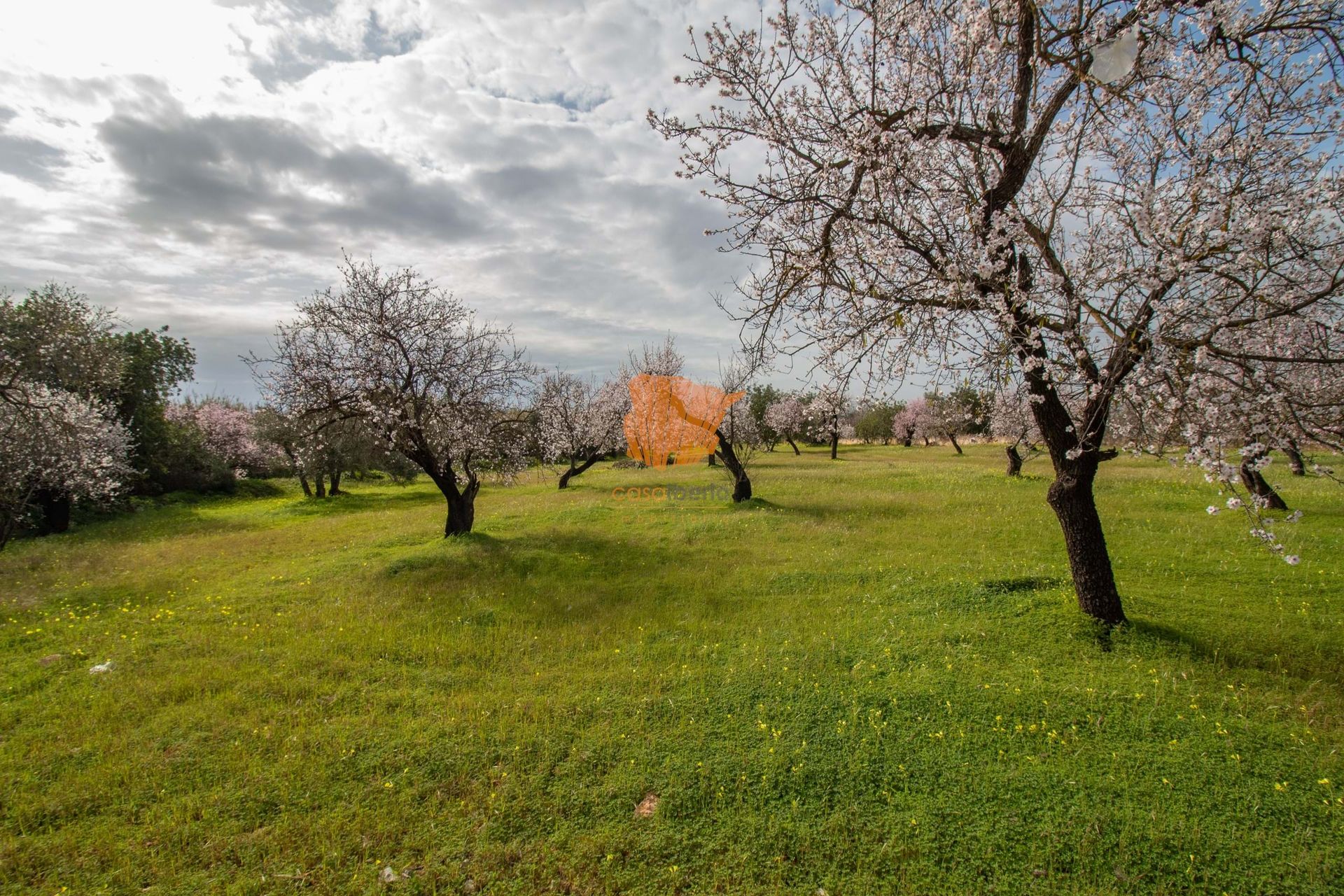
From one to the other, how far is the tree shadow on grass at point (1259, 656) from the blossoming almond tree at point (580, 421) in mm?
26493

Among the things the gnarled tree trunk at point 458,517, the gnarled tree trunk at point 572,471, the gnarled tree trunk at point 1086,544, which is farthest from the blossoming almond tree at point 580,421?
the gnarled tree trunk at point 1086,544

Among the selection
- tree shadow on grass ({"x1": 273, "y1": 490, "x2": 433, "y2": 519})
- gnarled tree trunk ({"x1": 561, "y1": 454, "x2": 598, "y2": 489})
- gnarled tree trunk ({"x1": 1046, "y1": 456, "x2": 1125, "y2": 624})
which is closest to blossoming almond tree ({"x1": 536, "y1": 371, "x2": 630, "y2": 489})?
gnarled tree trunk ({"x1": 561, "y1": 454, "x2": 598, "y2": 489})

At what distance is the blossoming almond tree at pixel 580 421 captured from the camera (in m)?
32.2

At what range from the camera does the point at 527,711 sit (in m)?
6.82

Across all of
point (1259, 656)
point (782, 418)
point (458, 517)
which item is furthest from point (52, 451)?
point (782, 418)

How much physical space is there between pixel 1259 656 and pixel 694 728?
25.4 ft

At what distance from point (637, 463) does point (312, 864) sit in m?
38.0

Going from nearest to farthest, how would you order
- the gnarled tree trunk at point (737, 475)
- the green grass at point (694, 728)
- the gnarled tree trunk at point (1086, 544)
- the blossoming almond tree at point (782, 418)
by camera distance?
the green grass at point (694, 728) → the gnarled tree trunk at point (1086, 544) → the gnarled tree trunk at point (737, 475) → the blossoming almond tree at point (782, 418)

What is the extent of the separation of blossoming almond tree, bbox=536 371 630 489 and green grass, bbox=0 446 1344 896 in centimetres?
1964

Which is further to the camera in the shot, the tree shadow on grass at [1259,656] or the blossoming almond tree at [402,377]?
the blossoming almond tree at [402,377]

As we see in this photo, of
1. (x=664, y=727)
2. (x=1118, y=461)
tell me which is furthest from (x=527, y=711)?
(x=1118, y=461)

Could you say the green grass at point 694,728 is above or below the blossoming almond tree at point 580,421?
below

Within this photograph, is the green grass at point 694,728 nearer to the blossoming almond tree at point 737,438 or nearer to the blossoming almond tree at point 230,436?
the blossoming almond tree at point 737,438

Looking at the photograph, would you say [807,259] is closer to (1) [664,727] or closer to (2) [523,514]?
(1) [664,727]
